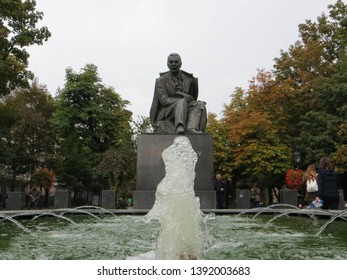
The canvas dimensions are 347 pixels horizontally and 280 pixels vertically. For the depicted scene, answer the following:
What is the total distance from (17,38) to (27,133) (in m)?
15.9

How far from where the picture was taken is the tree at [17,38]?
2275 centimetres

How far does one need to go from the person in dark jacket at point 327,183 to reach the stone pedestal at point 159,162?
2703mm

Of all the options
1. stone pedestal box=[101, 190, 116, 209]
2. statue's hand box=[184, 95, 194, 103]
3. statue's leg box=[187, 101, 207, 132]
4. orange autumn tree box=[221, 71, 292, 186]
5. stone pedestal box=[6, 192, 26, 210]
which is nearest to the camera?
statue's leg box=[187, 101, 207, 132]

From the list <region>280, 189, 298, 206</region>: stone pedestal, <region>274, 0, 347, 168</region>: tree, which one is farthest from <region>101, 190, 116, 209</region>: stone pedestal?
<region>274, 0, 347, 168</region>: tree

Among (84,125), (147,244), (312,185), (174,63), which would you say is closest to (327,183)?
(312,185)

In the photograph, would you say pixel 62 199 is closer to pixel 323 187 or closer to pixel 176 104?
pixel 176 104

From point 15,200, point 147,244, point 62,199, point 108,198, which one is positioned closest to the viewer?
point 147,244

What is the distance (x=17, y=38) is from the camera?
79.5 feet

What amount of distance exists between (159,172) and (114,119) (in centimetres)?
3122

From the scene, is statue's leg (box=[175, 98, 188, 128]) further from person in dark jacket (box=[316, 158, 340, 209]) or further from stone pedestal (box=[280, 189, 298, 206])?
stone pedestal (box=[280, 189, 298, 206])

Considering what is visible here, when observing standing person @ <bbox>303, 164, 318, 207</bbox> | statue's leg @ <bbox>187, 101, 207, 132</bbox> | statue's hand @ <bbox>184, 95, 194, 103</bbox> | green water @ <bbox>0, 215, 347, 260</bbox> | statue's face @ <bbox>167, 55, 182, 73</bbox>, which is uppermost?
statue's face @ <bbox>167, 55, 182, 73</bbox>

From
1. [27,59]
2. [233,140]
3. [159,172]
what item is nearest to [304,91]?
[233,140]

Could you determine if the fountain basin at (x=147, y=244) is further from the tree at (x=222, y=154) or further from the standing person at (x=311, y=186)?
the tree at (x=222, y=154)

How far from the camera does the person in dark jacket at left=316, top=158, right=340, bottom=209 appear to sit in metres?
10.7
